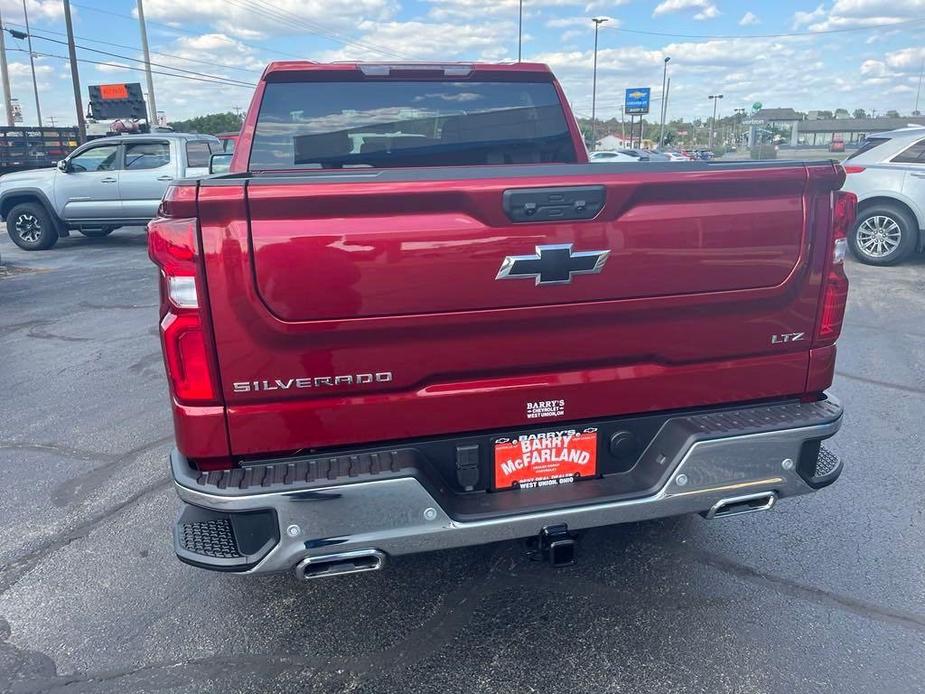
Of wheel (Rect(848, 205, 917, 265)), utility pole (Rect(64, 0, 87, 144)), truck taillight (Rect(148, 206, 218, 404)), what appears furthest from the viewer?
utility pole (Rect(64, 0, 87, 144))

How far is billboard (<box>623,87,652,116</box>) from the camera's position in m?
57.5

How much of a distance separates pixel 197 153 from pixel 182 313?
12.5 meters

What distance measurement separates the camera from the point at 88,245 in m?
14.4

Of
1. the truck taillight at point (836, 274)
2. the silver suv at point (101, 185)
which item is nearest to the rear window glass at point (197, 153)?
the silver suv at point (101, 185)

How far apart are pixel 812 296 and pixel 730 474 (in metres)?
0.71

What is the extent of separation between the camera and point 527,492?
2598 mm

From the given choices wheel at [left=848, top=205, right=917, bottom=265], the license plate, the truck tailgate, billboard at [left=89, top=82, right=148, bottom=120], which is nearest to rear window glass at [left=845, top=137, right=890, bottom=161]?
wheel at [left=848, top=205, right=917, bottom=265]

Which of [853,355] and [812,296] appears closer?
[812,296]

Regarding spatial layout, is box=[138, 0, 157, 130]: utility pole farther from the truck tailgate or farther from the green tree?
the truck tailgate

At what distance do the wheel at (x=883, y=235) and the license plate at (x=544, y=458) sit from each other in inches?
378

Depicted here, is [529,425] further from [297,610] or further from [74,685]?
[74,685]

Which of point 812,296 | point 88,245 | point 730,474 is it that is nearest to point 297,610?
point 730,474

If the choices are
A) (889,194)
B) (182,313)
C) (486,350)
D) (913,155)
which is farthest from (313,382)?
(913,155)

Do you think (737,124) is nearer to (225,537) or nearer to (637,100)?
(637,100)
